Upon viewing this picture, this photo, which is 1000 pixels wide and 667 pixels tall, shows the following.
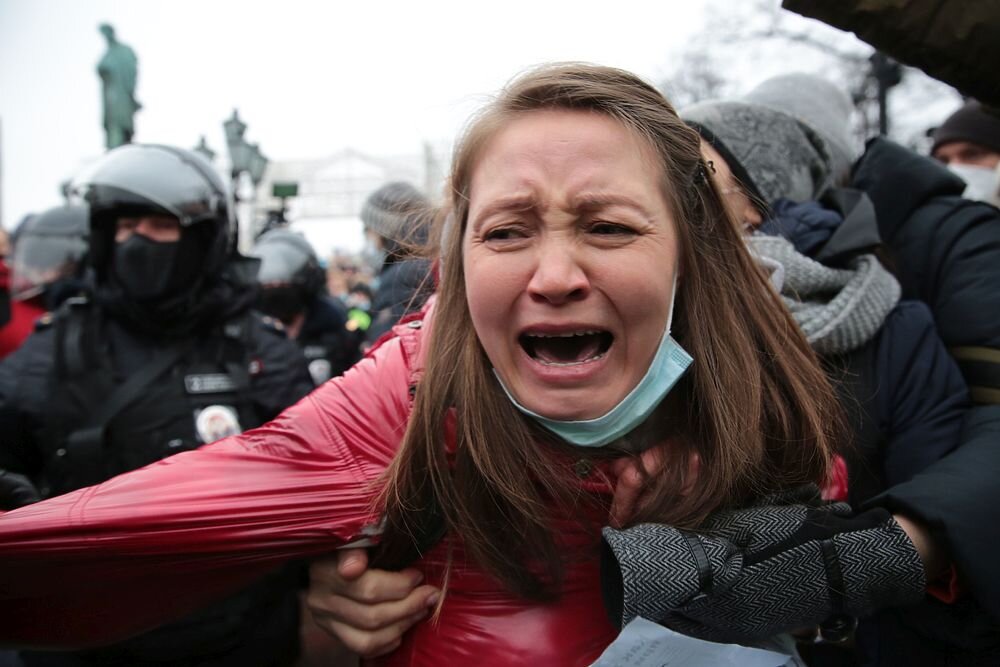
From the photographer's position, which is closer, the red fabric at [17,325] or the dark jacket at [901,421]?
the dark jacket at [901,421]

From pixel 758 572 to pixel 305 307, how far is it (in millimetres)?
5620

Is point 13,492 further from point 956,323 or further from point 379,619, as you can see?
point 956,323

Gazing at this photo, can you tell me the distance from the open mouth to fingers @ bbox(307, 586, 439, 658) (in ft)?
1.76

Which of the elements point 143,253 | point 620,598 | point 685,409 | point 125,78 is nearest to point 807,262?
point 685,409

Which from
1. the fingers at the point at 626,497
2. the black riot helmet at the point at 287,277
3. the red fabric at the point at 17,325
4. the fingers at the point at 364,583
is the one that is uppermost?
the fingers at the point at 626,497

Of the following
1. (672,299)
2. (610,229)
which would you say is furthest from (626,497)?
(610,229)

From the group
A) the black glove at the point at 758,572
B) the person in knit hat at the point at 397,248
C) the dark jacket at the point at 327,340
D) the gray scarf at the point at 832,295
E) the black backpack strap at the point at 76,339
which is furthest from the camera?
the dark jacket at the point at 327,340

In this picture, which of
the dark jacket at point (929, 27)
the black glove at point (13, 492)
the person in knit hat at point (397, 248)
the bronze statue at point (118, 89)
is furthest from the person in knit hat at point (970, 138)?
the bronze statue at point (118, 89)

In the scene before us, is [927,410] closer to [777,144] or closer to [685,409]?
[685,409]

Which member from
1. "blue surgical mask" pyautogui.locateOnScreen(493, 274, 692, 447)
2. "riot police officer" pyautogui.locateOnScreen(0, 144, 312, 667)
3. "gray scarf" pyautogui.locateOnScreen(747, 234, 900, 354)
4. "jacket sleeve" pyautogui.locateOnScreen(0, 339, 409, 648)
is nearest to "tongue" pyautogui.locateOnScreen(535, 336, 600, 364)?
"blue surgical mask" pyautogui.locateOnScreen(493, 274, 692, 447)

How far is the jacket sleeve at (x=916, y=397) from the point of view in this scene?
1.81m

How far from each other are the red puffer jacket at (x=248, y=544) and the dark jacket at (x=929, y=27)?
1074mm

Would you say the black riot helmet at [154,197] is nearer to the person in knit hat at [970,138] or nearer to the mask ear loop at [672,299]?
the mask ear loop at [672,299]

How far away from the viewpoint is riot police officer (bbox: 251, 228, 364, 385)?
6.25m
